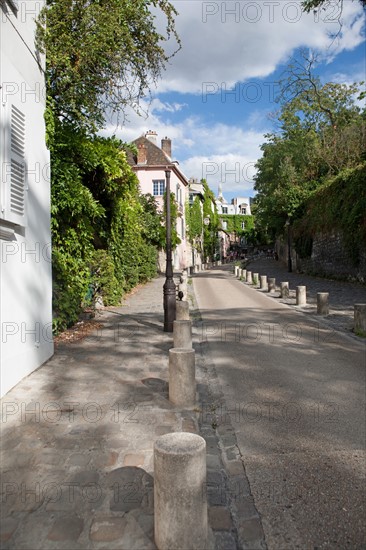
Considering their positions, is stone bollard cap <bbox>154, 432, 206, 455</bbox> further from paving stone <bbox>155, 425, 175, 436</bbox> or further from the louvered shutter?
the louvered shutter

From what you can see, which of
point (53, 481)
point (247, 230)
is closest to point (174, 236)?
point (53, 481)

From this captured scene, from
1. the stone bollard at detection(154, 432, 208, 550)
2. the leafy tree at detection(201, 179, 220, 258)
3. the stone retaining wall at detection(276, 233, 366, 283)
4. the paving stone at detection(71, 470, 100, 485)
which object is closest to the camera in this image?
the stone bollard at detection(154, 432, 208, 550)

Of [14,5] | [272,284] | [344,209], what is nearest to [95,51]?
[14,5]

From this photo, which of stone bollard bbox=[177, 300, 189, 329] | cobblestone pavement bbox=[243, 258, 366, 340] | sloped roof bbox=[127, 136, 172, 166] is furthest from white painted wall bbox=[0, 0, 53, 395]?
sloped roof bbox=[127, 136, 172, 166]

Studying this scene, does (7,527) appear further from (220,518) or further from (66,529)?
(220,518)

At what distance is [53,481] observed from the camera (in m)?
3.10

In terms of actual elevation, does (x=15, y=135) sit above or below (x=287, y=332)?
above

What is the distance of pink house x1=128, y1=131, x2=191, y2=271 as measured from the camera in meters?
35.8

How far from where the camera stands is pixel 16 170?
541 centimetres

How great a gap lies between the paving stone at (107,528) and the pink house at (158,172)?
97.6ft

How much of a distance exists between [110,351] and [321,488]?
5.01 metres

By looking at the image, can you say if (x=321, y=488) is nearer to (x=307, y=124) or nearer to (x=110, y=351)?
(x=110, y=351)

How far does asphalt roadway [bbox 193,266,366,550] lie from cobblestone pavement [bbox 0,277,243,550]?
0.32 meters

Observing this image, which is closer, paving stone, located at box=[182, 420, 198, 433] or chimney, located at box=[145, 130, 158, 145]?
paving stone, located at box=[182, 420, 198, 433]
